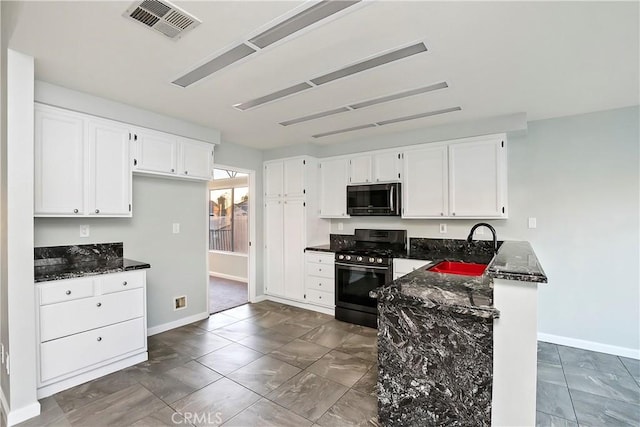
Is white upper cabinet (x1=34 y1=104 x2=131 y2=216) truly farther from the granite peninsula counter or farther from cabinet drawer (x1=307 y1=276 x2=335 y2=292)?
the granite peninsula counter

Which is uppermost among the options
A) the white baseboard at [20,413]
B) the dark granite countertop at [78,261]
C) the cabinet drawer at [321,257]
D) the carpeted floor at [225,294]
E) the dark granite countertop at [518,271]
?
the dark granite countertop at [518,271]

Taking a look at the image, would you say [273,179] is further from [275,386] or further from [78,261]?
[275,386]

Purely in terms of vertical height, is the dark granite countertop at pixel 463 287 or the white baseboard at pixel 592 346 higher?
the dark granite countertop at pixel 463 287

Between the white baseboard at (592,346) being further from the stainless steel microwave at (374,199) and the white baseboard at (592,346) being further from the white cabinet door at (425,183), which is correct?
the stainless steel microwave at (374,199)

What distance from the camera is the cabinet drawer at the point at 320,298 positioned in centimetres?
431

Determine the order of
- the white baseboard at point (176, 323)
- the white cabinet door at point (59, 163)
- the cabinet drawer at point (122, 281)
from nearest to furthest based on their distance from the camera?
the white cabinet door at point (59, 163)
the cabinet drawer at point (122, 281)
the white baseboard at point (176, 323)

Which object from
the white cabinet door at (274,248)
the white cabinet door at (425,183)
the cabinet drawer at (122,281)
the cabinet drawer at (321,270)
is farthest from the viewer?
the white cabinet door at (274,248)

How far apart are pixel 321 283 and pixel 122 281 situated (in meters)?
2.51

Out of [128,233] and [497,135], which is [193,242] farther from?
[497,135]

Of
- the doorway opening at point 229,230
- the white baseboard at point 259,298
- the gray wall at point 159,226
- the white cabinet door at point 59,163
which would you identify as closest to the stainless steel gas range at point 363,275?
the white baseboard at point 259,298

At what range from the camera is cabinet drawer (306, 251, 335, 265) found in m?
4.30

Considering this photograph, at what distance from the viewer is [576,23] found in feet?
5.71

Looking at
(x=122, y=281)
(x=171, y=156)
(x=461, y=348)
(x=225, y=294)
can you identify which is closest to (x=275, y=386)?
→ (x=461, y=348)

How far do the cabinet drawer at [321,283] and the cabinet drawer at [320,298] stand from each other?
0.06 metres
